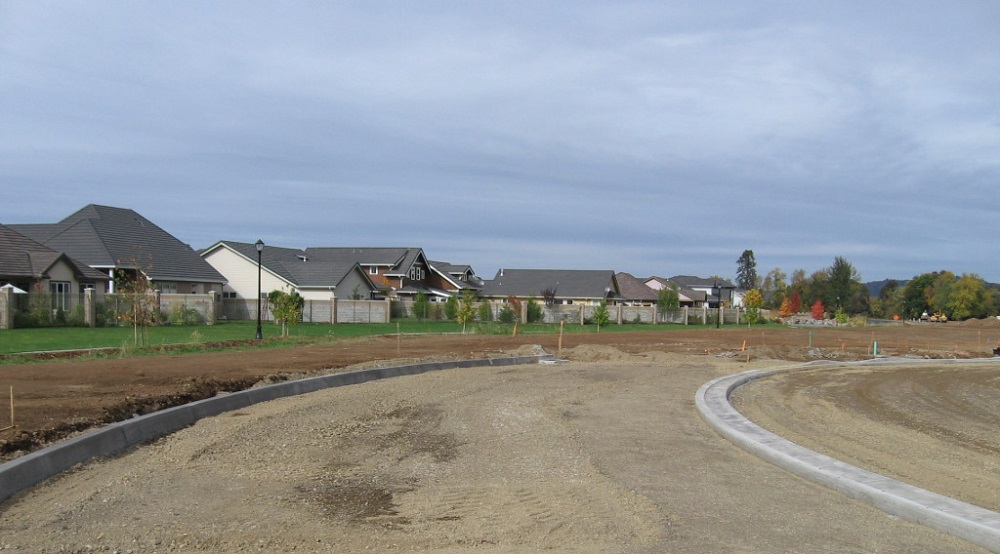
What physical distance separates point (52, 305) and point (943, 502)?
129 ft

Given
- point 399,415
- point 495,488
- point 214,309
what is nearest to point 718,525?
point 495,488

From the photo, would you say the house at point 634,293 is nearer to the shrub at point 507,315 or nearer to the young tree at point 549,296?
the young tree at point 549,296

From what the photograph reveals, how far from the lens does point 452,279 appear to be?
84.1 meters

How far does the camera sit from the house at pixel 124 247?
49.1m

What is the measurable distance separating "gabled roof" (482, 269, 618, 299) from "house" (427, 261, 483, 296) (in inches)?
104

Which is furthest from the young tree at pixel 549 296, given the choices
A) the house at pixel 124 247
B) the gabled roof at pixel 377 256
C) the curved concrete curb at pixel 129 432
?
the curved concrete curb at pixel 129 432

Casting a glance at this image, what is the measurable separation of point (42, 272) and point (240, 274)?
21.3 meters

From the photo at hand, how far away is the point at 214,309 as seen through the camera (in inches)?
1810

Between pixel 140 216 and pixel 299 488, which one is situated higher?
pixel 140 216

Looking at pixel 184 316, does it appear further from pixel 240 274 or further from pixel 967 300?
pixel 967 300

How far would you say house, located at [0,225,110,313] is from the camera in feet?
133

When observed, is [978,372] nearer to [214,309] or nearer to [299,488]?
[299,488]

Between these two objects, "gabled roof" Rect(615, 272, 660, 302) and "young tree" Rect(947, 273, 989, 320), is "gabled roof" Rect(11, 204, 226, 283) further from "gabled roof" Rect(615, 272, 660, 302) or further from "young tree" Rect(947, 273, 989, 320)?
"young tree" Rect(947, 273, 989, 320)

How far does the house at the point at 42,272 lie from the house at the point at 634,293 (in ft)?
197
